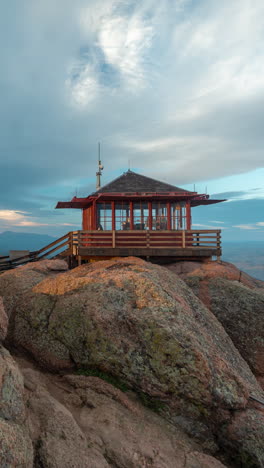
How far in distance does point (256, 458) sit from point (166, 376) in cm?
214

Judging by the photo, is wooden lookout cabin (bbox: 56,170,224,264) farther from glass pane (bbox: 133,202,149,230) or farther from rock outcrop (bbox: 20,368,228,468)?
rock outcrop (bbox: 20,368,228,468)

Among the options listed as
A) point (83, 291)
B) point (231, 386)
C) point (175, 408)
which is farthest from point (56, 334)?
point (231, 386)

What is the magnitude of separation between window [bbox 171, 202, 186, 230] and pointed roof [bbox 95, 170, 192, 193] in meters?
1.31

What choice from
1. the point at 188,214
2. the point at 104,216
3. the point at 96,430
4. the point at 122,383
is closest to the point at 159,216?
the point at 188,214

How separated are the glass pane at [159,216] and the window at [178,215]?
0.59 metres

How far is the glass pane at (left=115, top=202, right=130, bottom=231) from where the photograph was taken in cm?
2423

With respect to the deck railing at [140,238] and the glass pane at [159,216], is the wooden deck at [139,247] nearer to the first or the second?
the deck railing at [140,238]

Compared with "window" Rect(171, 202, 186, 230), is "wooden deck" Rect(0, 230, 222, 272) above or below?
below

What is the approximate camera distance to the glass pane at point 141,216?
24391mm

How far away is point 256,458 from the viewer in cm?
562

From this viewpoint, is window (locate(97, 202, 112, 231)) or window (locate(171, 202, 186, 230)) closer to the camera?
window (locate(97, 202, 112, 231))

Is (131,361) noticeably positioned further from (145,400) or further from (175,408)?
(175,408)

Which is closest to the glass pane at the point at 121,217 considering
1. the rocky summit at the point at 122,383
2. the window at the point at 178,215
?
the window at the point at 178,215

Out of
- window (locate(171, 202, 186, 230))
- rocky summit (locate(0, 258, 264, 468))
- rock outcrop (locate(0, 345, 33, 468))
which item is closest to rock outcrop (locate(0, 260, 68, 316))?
rocky summit (locate(0, 258, 264, 468))
